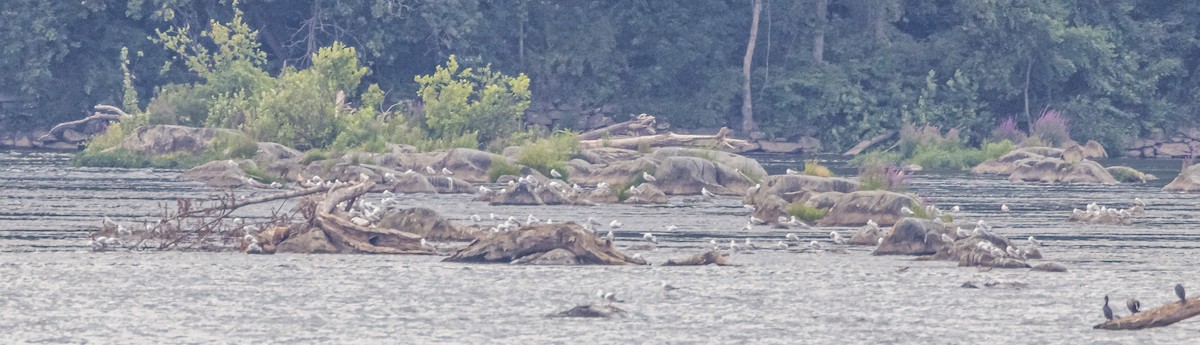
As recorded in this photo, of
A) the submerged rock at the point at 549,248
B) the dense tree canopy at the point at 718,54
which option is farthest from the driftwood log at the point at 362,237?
the dense tree canopy at the point at 718,54

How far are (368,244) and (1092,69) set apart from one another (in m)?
45.7

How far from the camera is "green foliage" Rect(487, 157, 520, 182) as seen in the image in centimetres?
4728

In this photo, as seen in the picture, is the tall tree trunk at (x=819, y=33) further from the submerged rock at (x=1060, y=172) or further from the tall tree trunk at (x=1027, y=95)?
the submerged rock at (x=1060, y=172)

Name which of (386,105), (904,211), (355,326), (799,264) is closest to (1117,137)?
(386,105)

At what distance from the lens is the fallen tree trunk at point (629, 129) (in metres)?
58.1

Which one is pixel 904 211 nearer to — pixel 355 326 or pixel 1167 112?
pixel 355 326

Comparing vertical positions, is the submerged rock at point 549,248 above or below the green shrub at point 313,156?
below

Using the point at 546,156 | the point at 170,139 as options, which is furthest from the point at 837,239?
the point at 170,139

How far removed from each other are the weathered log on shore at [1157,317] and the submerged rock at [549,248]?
A: 7.93 m

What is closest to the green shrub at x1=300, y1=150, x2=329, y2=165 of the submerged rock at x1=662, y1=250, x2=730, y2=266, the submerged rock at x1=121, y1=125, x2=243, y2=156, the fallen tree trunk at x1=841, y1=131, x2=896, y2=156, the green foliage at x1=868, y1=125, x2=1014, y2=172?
the submerged rock at x1=121, y1=125, x2=243, y2=156

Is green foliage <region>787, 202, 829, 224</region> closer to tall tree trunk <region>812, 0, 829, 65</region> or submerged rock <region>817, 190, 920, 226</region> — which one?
submerged rock <region>817, 190, 920, 226</region>

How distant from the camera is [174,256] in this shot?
27.5m

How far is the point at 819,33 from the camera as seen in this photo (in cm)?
7181

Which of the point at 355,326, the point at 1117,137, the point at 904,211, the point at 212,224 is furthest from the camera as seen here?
the point at 1117,137
